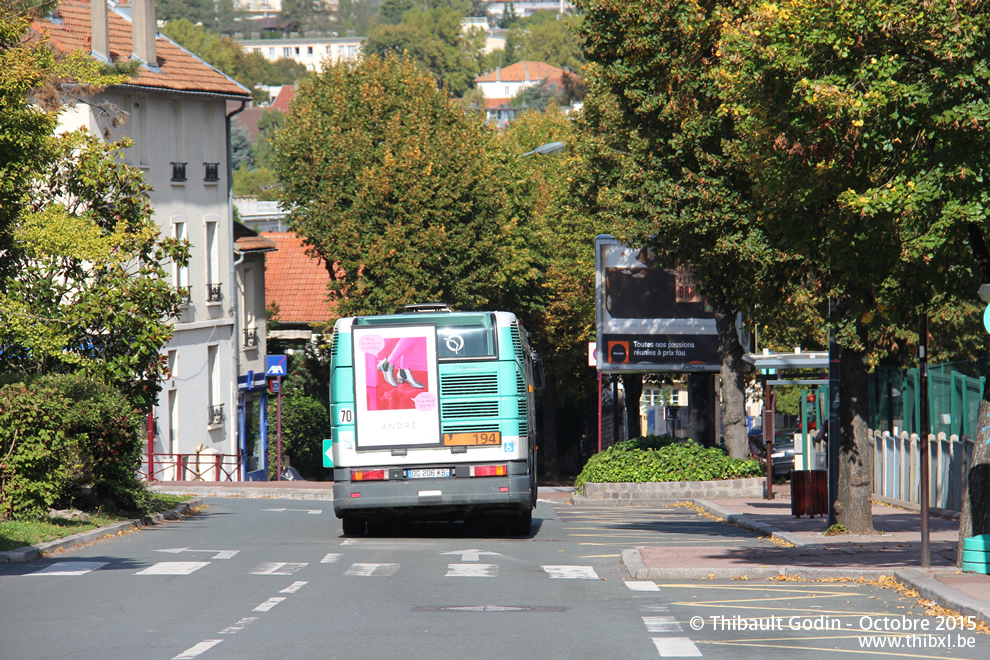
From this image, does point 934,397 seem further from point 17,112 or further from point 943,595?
point 17,112

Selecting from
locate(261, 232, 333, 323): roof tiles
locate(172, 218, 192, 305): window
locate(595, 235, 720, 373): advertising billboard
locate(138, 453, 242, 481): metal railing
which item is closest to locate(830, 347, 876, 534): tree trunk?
locate(595, 235, 720, 373): advertising billboard

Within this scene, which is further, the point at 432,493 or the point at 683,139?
the point at 683,139

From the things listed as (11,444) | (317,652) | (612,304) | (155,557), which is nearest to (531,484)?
(155,557)

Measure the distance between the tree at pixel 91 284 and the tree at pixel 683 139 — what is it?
809 centimetres

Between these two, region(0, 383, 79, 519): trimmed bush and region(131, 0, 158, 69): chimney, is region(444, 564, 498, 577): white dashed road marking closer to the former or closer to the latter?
region(0, 383, 79, 519): trimmed bush

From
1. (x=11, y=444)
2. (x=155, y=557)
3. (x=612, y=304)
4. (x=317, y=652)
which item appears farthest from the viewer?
→ (x=612, y=304)

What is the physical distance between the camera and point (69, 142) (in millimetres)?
22562

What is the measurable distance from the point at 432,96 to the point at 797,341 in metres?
17.9

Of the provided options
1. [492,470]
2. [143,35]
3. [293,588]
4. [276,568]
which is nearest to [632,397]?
[143,35]

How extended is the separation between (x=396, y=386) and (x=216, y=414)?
2781 centimetres

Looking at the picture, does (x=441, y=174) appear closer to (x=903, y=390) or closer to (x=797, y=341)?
(x=797, y=341)

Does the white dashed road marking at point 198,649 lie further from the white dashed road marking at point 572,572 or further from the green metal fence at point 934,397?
the green metal fence at point 934,397

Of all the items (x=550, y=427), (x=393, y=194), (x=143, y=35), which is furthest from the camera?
(x=550, y=427)

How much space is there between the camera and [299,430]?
169 ft
